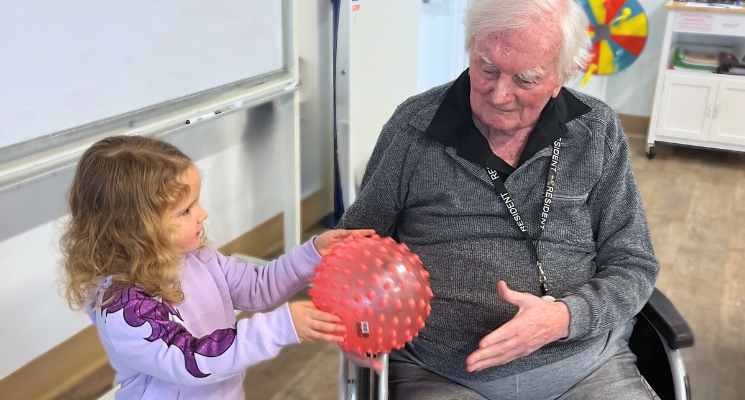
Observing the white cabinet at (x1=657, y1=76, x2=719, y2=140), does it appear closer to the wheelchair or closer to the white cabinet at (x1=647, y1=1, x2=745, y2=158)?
the white cabinet at (x1=647, y1=1, x2=745, y2=158)

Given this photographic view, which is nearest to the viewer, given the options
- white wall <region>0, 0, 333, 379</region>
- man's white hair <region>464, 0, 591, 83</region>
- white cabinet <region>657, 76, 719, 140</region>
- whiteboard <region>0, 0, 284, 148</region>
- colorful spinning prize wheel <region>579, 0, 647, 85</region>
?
man's white hair <region>464, 0, 591, 83</region>

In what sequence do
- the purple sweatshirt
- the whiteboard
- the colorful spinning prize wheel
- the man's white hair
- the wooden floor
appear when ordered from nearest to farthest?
the purple sweatshirt
the man's white hair
the whiteboard
the wooden floor
the colorful spinning prize wheel

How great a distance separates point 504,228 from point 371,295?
41 centimetres

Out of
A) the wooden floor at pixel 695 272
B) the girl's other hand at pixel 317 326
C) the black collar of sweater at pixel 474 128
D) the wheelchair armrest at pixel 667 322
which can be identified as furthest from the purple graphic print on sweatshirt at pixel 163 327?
the wooden floor at pixel 695 272

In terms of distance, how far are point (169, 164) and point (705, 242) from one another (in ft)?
9.48

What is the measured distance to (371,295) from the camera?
104cm

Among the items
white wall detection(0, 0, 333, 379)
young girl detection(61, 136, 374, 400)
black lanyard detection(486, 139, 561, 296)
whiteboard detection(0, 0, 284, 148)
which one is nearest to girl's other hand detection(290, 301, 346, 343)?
young girl detection(61, 136, 374, 400)

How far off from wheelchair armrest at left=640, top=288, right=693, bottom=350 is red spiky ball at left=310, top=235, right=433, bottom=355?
50 cm

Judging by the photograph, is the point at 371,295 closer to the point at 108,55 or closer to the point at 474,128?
the point at 474,128

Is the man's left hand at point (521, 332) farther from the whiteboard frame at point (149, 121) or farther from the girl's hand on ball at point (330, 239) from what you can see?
the whiteboard frame at point (149, 121)

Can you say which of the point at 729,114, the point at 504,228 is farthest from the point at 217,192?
the point at 729,114

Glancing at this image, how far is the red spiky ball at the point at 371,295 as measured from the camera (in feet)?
3.41

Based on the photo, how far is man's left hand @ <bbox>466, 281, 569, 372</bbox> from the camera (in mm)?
1120

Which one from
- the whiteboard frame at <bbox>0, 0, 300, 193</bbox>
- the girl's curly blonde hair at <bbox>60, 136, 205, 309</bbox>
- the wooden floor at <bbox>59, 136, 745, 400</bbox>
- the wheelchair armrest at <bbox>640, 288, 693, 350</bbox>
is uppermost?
the girl's curly blonde hair at <bbox>60, 136, 205, 309</bbox>
